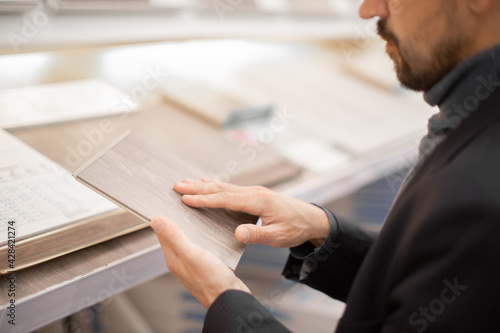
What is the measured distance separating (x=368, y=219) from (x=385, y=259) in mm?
1810

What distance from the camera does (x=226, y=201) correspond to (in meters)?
0.89

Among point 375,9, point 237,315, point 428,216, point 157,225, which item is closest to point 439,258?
point 428,216

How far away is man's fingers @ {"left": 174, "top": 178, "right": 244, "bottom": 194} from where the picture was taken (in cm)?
91

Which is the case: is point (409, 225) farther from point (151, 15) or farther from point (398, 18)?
point (151, 15)

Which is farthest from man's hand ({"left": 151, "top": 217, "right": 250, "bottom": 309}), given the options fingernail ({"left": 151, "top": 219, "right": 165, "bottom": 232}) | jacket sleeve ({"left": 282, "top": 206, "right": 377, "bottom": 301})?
jacket sleeve ({"left": 282, "top": 206, "right": 377, "bottom": 301})

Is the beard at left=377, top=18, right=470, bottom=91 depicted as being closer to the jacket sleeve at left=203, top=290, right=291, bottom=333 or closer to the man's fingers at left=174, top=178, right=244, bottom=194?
the man's fingers at left=174, top=178, right=244, bottom=194

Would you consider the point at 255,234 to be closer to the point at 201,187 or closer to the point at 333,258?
the point at 201,187

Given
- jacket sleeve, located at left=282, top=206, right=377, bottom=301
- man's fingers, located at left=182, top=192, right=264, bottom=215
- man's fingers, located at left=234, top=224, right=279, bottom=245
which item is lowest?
jacket sleeve, located at left=282, top=206, right=377, bottom=301

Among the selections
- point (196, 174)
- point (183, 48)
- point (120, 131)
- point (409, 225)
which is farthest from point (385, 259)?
point (183, 48)

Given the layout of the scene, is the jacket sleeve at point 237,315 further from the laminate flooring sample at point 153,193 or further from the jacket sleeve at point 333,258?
the jacket sleeve at point 333,258

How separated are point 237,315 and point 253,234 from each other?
180mm

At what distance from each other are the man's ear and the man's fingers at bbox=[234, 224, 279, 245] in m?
0.54

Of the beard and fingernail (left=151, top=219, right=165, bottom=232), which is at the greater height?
the beard

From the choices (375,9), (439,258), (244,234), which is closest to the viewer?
(439,258)
